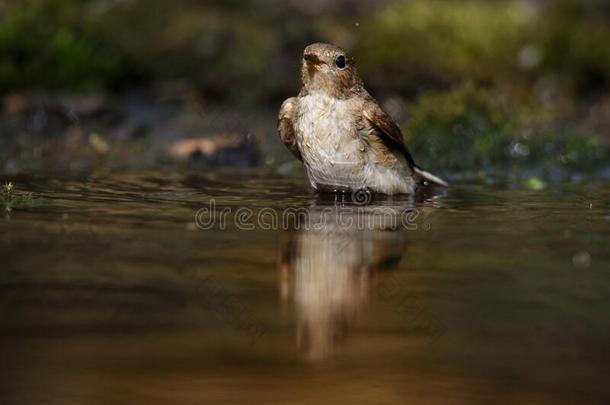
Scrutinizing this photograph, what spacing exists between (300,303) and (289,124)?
3.75 metres

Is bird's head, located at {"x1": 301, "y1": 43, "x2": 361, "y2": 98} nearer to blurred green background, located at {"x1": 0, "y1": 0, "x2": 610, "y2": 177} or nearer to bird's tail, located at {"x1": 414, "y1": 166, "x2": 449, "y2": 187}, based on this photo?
bird's tail, located at {"x1": 414, "y1": 166, "x2": 449, "y2": 187}

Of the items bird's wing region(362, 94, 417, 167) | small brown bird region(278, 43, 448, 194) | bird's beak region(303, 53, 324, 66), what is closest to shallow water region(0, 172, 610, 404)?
small brown bird region(278, 43, 448, 194)

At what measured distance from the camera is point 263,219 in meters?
Answer: 6.95

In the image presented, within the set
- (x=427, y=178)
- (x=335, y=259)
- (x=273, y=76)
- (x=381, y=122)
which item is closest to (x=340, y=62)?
(x=381, y=122)

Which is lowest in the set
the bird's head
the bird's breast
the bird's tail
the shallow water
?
the shallow water

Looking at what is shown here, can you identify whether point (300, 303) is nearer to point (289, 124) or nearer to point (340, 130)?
point (340, 130)

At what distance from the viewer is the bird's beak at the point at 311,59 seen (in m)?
8.05

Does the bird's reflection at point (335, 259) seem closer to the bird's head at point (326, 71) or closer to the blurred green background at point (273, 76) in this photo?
the bird's head at point (326, 71)

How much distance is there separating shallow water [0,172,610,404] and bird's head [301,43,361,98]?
98 centimetres

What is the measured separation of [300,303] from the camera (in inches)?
188

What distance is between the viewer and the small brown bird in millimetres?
7957

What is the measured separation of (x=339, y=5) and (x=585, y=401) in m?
14.3

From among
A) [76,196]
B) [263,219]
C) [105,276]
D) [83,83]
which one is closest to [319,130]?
[263,219]

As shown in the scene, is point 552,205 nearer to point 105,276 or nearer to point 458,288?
point 458,288
